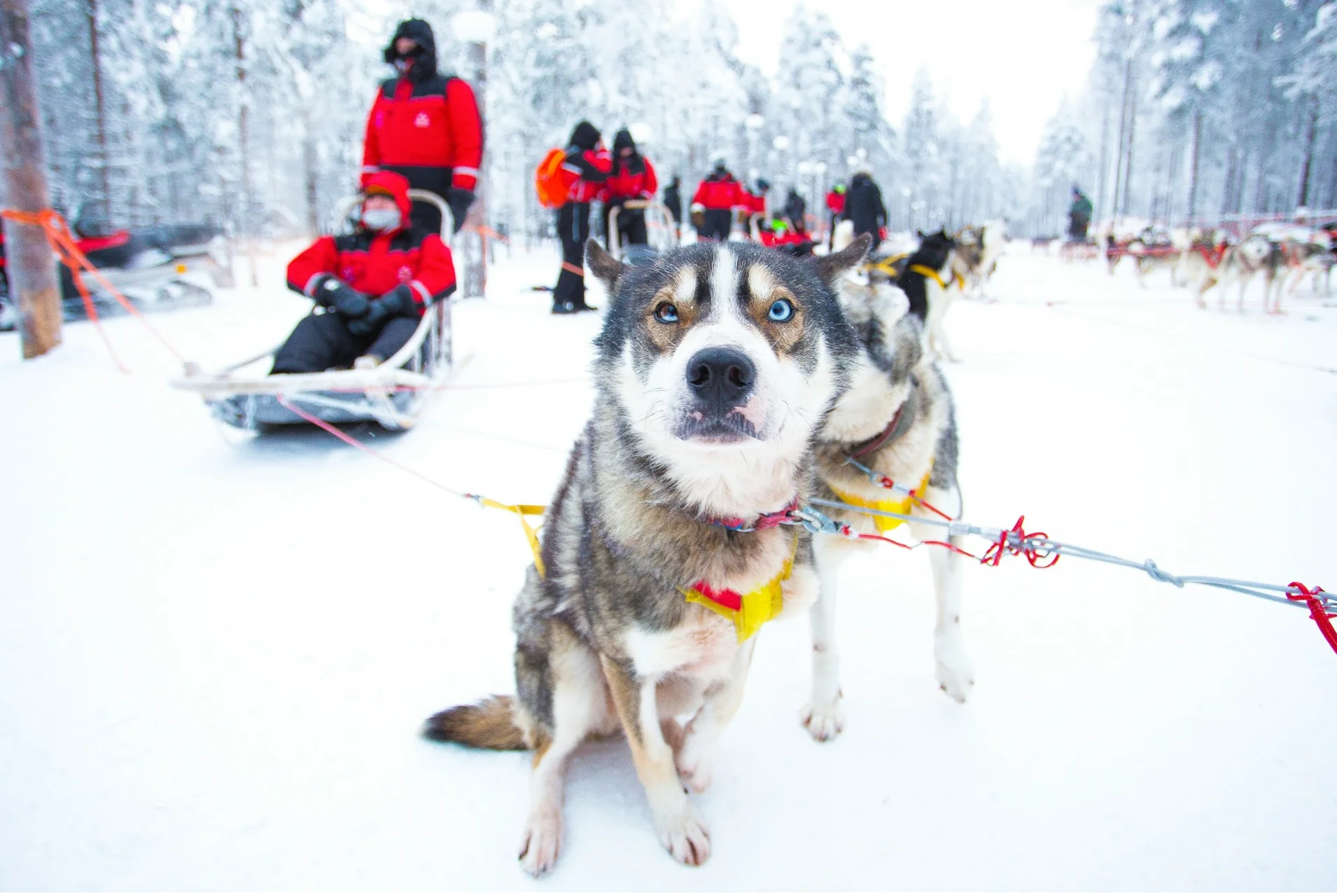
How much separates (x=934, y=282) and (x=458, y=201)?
375cm

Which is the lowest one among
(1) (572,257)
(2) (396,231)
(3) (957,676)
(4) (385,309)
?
(3) (957,676)

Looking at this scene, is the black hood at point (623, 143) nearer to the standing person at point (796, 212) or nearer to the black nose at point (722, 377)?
the black nose at point (722, 377)

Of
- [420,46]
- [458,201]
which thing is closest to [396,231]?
[458,201]

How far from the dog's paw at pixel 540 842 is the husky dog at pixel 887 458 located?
702 mm

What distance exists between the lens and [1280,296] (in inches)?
335

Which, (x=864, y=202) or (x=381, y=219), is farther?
(x=864, y=202)

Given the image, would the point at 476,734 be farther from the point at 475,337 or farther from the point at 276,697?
the point at 475,337

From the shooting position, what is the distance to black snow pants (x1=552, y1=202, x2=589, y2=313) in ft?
25.2

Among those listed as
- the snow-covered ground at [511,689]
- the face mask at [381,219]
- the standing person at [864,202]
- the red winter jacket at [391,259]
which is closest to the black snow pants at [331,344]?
the red winter jacket at [391,259]

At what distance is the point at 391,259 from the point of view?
391 cm

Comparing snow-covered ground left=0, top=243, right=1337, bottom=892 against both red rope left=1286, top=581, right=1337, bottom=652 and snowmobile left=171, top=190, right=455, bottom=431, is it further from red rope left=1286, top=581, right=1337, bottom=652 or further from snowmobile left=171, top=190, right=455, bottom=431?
red rope left=1286, top=581, right=1337, bottom=652

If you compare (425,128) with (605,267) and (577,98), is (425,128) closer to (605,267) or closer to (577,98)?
(605,267)

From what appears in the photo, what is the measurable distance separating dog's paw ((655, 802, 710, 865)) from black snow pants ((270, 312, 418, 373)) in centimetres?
298

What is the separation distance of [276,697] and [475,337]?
5.00 m
